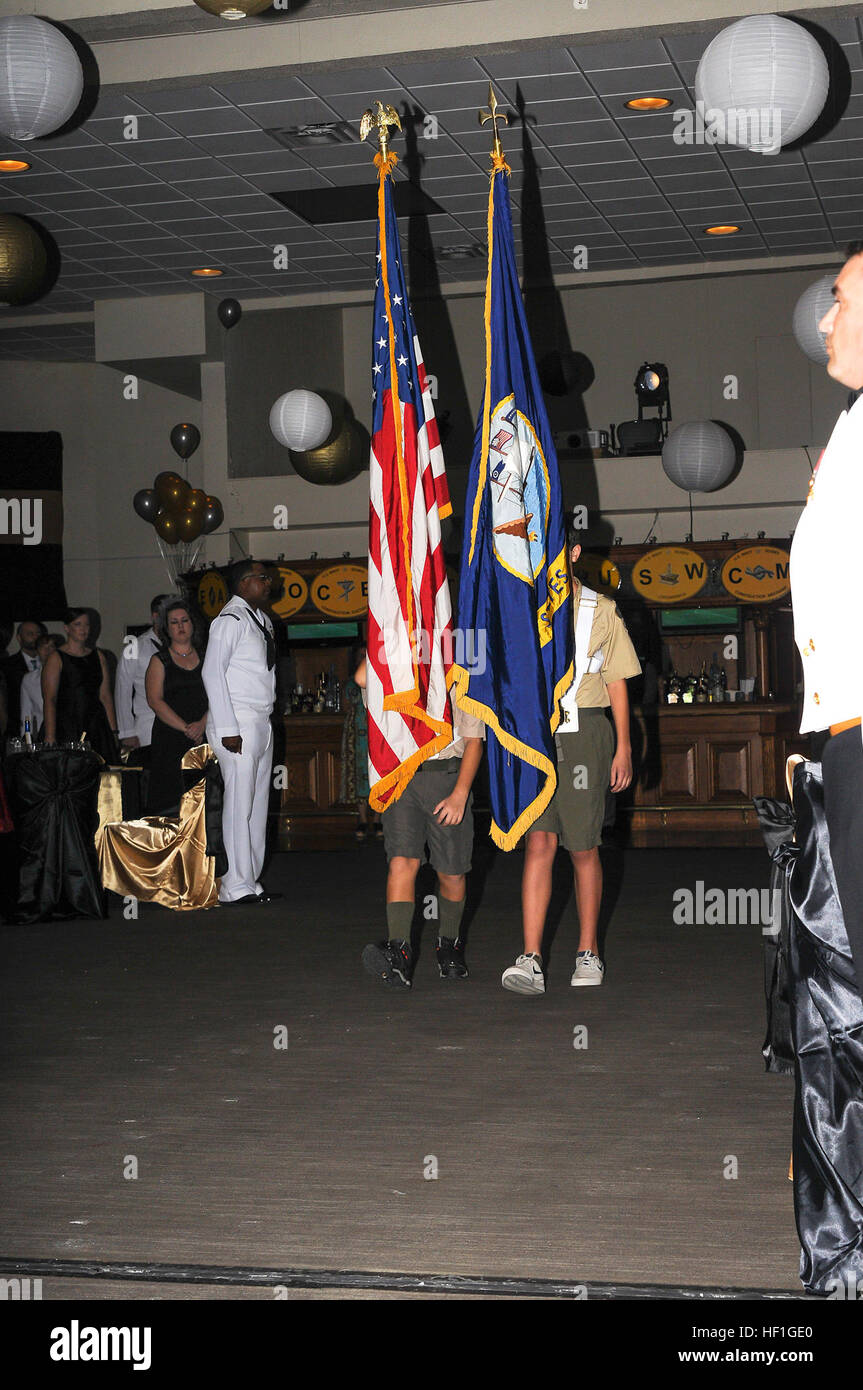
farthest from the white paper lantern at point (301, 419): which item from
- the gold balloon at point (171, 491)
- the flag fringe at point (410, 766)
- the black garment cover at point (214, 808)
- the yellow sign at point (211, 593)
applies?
the flag fringe at point (410, 766)

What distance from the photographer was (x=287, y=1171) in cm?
328

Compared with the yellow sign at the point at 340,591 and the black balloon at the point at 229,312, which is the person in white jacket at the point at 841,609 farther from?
the yellow sign at the point at 340,591

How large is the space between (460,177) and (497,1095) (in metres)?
7.70

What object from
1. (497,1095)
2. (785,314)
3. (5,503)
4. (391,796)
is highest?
(785,314)

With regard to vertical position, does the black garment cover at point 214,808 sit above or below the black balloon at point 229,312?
below

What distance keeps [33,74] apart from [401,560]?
9.40ft

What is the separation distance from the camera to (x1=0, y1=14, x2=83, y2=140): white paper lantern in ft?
20.6

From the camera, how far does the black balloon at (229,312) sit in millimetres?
11875

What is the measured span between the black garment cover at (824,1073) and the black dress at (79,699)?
20.0ft

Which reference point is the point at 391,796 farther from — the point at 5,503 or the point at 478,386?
the point at 5,503

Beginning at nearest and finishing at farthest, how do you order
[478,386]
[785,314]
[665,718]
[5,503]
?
[665,718] < [785,314] < [478,386] < [5,503]

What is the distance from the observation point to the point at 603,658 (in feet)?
17.4

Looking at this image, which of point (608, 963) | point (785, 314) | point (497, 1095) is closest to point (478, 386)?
point (785, 314)
